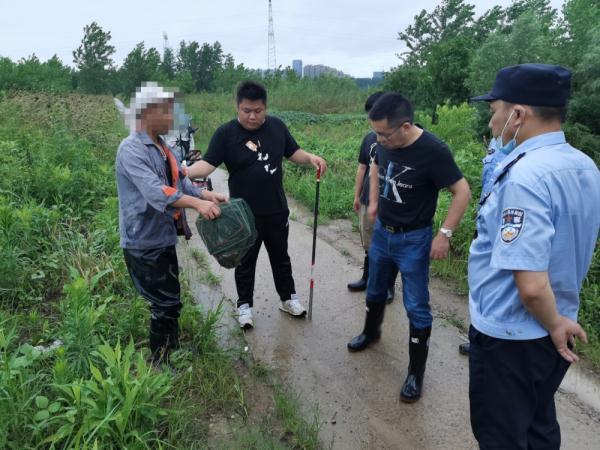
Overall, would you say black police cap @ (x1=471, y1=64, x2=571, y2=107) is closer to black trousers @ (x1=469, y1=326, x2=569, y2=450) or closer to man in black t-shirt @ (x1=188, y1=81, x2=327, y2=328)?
black trousers @ (x1=469, y1=326, x2=569, y2=450)

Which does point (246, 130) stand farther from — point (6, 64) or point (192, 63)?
point (192, 63)

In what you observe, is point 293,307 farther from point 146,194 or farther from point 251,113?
point 146,194

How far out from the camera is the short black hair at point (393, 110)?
103 inches

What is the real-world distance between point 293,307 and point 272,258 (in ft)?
1.63

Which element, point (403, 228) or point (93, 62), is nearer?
point (403, 228)

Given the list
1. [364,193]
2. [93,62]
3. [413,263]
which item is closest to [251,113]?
[364,193]

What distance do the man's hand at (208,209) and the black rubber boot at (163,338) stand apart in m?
0.77

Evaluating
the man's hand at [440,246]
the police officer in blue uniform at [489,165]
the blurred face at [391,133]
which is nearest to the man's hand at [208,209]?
the blurred face at [391,133]

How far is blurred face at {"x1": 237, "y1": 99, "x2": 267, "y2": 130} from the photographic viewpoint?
129 inches

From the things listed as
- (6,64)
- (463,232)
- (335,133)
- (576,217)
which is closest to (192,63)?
(6,64)

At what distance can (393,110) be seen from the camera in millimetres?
2617

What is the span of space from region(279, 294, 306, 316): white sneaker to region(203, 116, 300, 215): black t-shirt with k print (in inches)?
35.2

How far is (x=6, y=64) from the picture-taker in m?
25.5

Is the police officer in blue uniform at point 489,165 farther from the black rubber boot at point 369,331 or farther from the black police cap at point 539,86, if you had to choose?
the black police cap at point 539,86
